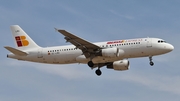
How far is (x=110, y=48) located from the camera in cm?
5731

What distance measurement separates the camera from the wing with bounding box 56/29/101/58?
55969 millimetres

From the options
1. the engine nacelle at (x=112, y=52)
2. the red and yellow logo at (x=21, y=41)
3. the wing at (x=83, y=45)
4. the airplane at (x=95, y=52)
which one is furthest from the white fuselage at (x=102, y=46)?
the red and yellow logo at (x=21, y=41)

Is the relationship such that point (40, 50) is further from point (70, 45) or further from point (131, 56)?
point (131, 56)

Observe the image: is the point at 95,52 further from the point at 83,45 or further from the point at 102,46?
the point at 83,45

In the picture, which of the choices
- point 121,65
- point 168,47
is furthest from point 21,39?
point 168,47

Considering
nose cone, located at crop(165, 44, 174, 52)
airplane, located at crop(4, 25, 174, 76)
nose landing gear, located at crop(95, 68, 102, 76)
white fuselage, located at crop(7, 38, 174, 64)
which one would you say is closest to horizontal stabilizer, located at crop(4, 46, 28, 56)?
airplane, located at crop(4, 25, 174, 76)

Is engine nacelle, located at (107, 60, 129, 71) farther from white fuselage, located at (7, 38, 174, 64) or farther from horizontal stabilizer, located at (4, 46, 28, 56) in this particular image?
horizontal stabilizer, located at (4, 46, 28, 56)

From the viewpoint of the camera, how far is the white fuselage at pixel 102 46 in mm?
57031

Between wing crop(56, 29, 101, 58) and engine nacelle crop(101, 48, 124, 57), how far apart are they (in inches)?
52.4

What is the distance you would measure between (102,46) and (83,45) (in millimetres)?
2699

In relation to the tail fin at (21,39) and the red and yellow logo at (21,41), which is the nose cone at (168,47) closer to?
the tail fin at (21,39)

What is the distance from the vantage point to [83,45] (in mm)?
57938

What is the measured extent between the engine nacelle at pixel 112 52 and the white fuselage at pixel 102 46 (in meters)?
0.41

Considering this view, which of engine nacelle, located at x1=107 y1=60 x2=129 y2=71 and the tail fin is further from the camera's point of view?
the tail fin
